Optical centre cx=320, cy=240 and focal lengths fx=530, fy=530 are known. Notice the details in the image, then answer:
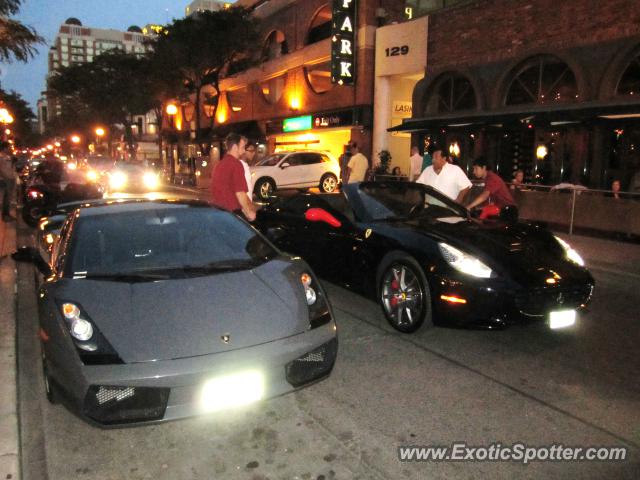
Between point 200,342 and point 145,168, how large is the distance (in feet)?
67.5

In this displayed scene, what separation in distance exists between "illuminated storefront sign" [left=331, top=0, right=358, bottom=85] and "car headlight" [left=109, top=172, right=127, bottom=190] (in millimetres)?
10307

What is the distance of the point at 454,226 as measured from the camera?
534 cm

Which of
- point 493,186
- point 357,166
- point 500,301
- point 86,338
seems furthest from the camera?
point 357,166

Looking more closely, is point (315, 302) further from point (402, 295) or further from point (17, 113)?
point (17, 113)

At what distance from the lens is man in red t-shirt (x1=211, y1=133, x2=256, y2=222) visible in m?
6.37

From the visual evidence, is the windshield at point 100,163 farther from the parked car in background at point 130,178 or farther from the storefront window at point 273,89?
the storefront window at point 273,89

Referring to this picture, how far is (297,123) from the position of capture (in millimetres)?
29938

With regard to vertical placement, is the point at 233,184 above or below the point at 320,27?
below

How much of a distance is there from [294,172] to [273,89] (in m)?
15.5

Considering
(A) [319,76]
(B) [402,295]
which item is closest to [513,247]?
(B) [402,295]

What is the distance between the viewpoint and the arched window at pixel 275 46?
107 ft

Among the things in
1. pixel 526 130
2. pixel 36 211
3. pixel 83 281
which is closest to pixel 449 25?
pixel 526 130

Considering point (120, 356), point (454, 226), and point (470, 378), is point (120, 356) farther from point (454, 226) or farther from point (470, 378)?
point (454, 226)
